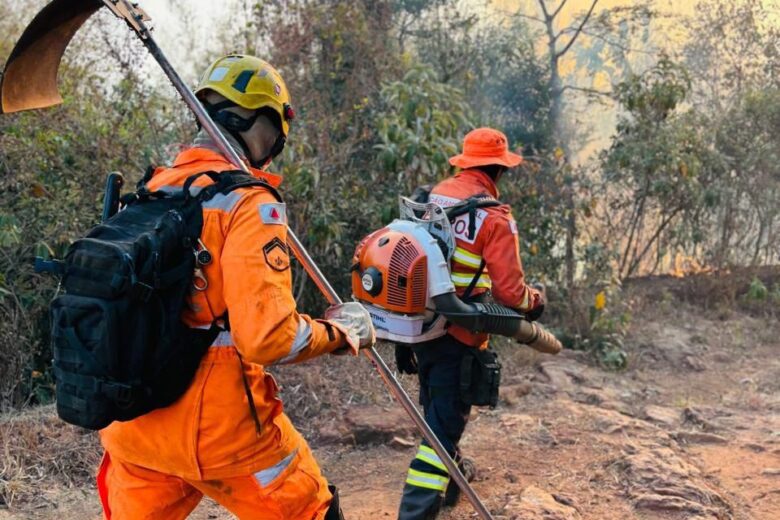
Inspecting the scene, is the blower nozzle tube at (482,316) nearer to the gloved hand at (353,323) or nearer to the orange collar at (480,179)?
the orange collar at (480,179)

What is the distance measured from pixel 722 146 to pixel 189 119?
6637mm

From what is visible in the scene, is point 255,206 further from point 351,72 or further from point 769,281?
point 769,281

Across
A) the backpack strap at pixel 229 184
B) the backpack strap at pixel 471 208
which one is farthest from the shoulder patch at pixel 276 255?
the backpack strap at pixel 471 208

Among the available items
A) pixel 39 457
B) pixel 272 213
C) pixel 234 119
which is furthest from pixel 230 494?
pixel 39 457

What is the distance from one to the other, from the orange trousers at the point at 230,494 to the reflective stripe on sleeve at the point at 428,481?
1.35m

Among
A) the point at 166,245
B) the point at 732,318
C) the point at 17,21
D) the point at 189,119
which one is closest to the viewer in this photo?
the point at 166,245

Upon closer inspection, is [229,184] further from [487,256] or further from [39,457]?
[39,457]

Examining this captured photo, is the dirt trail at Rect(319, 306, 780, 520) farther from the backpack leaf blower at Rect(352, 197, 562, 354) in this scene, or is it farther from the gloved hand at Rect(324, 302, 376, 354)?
the gloved hand at Rect(324, 302, 376, 354)

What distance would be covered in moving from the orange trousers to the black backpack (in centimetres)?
32

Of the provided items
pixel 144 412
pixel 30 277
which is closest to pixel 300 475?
pixel 144 412

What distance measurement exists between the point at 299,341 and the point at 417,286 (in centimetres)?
149

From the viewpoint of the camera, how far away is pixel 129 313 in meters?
2.02

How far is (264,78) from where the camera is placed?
7.81 ft

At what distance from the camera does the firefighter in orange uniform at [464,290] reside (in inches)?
145
